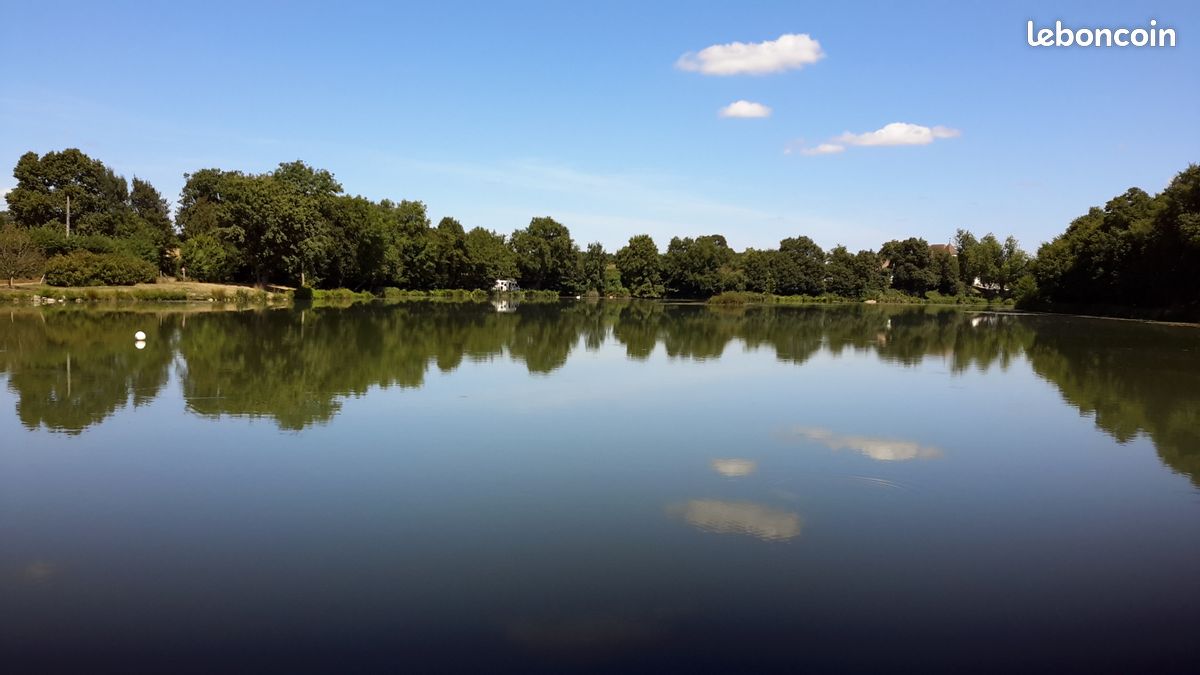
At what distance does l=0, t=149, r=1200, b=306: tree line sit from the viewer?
53.2 metres

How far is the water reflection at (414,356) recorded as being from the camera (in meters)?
13.4

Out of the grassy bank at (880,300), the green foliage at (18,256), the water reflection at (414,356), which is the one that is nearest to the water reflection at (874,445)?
the water reflection at (414,356)

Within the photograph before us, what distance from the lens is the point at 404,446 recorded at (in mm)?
10625

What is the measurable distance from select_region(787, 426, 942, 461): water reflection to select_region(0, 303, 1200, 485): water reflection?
36 mm

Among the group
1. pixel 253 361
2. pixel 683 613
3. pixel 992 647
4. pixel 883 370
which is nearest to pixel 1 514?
pixel 683 613

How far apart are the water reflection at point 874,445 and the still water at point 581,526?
74 mm

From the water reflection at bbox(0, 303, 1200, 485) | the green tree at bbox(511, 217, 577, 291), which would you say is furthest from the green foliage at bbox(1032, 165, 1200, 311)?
the green tree at bbox(511, 217, 577, 291)

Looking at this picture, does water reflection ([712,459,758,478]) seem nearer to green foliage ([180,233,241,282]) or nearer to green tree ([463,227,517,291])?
green foliage ([180,233,241,282])

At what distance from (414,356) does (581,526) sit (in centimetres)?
1552

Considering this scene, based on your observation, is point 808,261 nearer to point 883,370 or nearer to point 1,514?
point 883,370

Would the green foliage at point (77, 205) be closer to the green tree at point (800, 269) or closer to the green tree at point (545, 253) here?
the green tree at point (545, 253)

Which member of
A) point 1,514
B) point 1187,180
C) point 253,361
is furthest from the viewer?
point 1187,180

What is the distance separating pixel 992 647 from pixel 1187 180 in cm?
5780

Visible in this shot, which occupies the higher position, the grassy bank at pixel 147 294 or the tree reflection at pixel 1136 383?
the grassy bank at pixel 147 294
